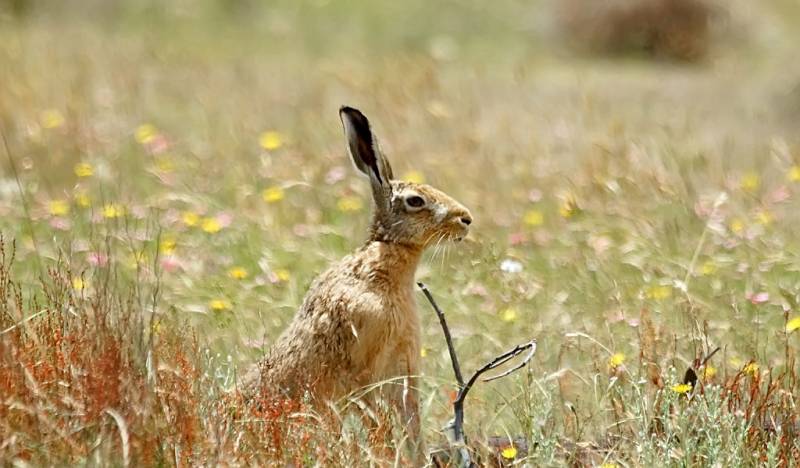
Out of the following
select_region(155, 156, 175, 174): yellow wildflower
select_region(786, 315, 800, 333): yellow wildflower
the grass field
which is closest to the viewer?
the grass field

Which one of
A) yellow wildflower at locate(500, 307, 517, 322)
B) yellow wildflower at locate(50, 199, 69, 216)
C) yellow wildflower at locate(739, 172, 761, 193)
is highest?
yellow wildflower at locate(500, 307, 517, 322)

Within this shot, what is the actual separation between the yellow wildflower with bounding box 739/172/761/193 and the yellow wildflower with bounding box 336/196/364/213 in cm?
213

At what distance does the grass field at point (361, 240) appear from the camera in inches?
159

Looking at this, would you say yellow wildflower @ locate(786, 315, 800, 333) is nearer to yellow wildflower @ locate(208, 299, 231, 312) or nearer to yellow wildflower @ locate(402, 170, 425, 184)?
yellow wildflower @ locate(208, 299, 231, 312)

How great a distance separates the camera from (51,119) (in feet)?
29.7

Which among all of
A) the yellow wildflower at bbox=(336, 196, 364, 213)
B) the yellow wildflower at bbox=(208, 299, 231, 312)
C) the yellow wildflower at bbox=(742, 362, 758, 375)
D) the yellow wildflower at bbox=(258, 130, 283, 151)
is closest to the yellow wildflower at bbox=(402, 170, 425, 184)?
the yellow wildflower at bbox=(336, 196, 364, 213)

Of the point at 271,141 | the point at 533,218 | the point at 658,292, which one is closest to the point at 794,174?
the point at 533,218

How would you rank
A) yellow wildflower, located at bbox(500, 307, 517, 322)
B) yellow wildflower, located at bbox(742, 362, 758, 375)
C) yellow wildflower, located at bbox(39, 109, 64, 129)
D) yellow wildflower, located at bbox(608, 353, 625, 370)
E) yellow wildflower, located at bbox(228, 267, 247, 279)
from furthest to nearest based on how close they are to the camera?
yellow wildflower, located at bbox(39, 109, 64, 129) → yellow wildflower, located at bbox(228, 267, 247, 279) → yellow wildflower, located at bbox(500, 307, 517, 322) → yellow wildflower, located at bbox(608, 353, 625, 370) → yellow wildflower, located at bbox(742, 362, 758, 375)

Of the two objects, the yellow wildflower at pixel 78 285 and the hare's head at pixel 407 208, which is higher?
the hare's head at pixel 407 208

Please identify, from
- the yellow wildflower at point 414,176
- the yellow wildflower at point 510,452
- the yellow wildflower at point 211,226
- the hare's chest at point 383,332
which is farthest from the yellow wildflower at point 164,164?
the yellow wildflower at point 510,452

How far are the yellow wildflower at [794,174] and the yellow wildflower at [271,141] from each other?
302 cm

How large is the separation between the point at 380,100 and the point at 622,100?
15.0 ft

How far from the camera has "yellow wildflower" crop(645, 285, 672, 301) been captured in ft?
19.8

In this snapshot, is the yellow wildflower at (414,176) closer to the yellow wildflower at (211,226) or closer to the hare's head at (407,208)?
the yellow wildflower at (211,226)
